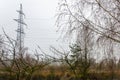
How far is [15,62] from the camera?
6176mm

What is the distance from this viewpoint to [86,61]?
10070 mm

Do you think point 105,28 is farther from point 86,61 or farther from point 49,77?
point 49,77

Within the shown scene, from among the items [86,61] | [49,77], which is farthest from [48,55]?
[49,77]

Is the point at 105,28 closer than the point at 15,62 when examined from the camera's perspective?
No

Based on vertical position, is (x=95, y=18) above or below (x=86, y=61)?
above

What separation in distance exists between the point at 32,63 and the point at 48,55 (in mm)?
450

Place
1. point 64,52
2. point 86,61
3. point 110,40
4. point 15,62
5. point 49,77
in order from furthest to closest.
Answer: point 49,77
point 86,61
point 64,52
point 110,40
point 15,62

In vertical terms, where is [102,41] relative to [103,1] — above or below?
below

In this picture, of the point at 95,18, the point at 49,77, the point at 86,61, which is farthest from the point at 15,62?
the point at 49,77

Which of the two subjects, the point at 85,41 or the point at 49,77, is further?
the point at 49,77

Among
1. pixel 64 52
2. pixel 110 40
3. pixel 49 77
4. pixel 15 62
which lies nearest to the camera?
pixel 15 62

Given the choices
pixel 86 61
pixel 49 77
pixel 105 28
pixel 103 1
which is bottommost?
pixel 49 77

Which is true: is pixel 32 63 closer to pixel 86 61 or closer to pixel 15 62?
pixel 15 62

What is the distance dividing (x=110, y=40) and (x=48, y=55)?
1304 mm
